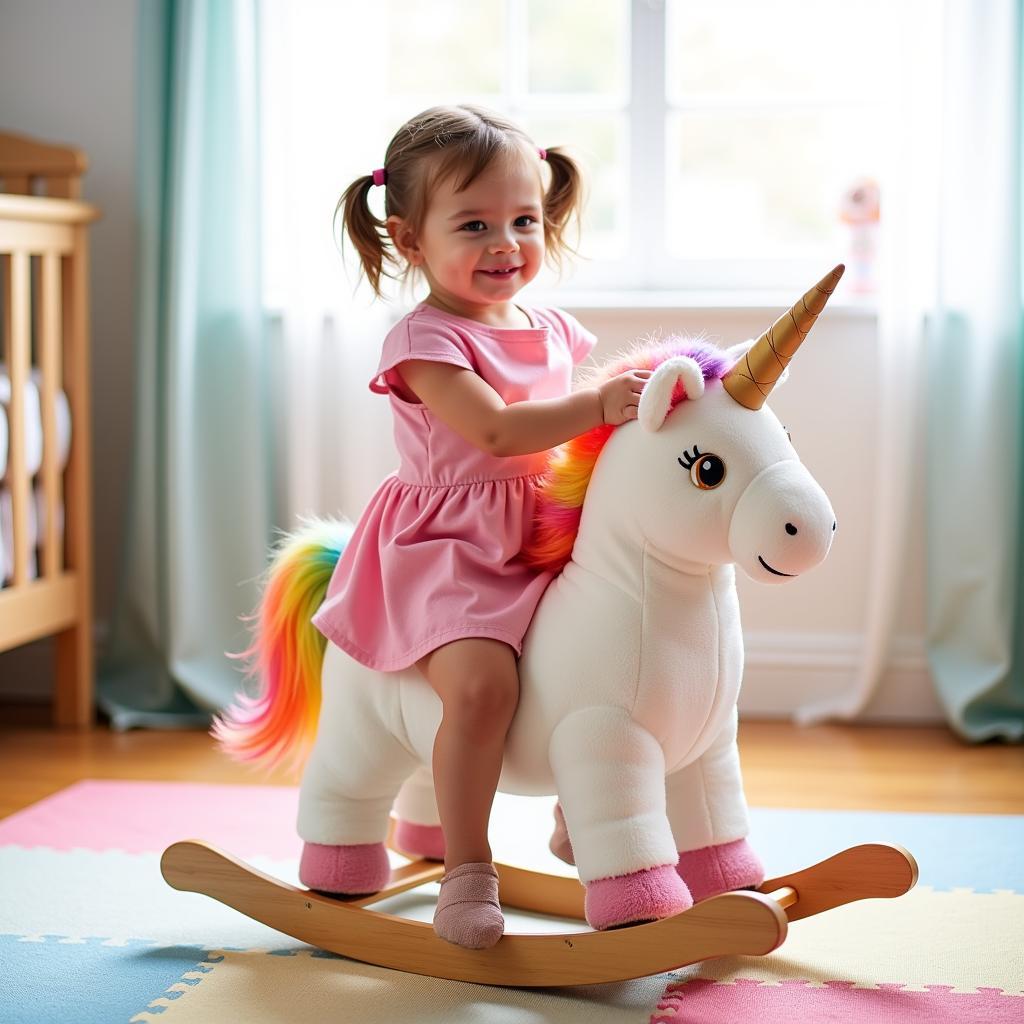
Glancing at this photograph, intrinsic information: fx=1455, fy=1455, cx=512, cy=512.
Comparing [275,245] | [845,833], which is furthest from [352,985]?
[275,245]

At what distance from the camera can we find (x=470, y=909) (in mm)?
1339

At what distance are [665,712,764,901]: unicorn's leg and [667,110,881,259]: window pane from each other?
4.70 feet

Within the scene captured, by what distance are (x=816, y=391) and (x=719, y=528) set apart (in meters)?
1.28

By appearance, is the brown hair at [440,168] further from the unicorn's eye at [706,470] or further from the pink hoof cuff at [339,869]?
the pink hoof cuff at [339,869]

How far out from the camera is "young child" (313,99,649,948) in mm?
1345

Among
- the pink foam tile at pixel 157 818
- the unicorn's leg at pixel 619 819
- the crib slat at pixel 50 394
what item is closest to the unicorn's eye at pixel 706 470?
the unicorn's leg at pixel 619 819

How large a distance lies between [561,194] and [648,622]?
514mm

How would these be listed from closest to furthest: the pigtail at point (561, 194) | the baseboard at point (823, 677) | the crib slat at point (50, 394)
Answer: the pigtail at point (561, 194) < the crib slat at point (50, 394) < the baseboard at point (823, 677)

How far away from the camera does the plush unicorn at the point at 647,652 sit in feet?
4.20

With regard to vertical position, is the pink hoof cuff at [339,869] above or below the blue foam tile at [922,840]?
above

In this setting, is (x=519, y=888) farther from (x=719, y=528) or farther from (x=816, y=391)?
(x=816, y=391)

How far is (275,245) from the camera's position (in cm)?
257

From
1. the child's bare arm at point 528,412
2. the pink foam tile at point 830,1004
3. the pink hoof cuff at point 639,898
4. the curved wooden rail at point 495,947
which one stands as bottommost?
the pink foam tile at point 830,1004

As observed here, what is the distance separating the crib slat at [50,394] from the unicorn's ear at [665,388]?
54.4 inches
